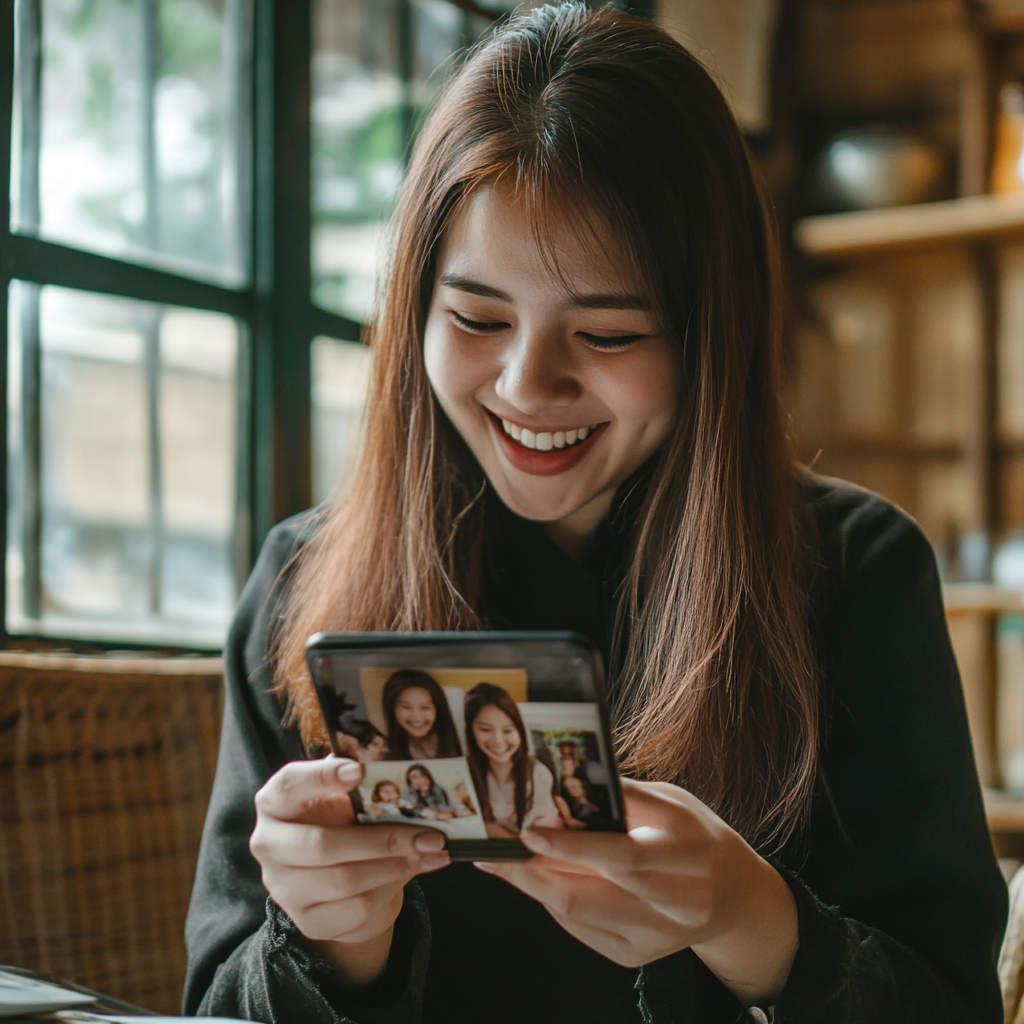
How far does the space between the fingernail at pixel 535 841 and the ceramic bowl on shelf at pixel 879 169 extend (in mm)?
2641

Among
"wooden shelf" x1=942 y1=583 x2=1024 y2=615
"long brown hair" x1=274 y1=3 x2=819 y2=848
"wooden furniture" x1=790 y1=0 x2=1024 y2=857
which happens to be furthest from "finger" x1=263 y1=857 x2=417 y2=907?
"wooden furniture" x1=790 y1=0 x2=1024 y2=857

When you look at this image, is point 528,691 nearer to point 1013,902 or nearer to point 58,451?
point 1013,902

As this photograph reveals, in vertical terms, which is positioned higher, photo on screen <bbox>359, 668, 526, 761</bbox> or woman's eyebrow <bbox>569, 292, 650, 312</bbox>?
woman's eyebrow <bbox>569, 292, 650, 312</bbox>

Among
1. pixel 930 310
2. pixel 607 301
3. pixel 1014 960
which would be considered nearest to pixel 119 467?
pixel 607 301

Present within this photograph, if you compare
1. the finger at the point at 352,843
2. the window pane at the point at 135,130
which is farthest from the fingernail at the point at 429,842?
the window pane at the point at 135,130

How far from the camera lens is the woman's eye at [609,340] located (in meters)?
0.89

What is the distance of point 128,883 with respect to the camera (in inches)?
47.4

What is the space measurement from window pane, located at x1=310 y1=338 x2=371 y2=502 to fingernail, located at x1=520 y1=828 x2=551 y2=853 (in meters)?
1.36

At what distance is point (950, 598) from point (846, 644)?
1811mm

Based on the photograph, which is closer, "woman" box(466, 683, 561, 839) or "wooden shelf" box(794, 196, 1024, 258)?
"woman" box(466, 683, 561, 839)

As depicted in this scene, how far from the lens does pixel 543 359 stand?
882 mm

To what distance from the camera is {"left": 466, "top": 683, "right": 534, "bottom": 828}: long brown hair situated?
63cm

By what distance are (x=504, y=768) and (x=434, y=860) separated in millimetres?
82

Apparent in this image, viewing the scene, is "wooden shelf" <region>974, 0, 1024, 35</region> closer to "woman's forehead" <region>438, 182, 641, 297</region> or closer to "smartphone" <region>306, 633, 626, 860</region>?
"woman's forehead" <region>438, 182, 641, 297</region>
